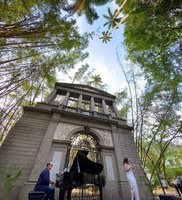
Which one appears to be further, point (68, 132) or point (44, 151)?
point (68, 132)

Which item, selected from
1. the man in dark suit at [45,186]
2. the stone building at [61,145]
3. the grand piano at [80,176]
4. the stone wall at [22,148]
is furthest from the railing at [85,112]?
the man in dark suit at [45,186]

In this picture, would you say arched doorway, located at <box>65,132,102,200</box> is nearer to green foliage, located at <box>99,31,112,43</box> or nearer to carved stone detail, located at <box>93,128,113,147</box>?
carved stone detail, located at <box>93,128,113,147</box>

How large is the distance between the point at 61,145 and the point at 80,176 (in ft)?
9.27

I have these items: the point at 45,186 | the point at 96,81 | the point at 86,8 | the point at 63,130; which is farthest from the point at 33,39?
the point at 96,81

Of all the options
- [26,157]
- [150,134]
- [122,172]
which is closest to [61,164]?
[26,157]

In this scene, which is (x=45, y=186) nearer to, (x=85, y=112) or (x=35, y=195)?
(x=35, y=195)

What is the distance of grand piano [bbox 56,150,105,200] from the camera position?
4.63m

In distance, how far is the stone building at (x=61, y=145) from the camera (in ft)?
19.7

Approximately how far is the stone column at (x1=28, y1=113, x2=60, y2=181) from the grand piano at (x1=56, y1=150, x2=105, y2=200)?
4.68 feet

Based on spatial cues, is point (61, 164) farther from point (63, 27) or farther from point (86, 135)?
point (63, 27)

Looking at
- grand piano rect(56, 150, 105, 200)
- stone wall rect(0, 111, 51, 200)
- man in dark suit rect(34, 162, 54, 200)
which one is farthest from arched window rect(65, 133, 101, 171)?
man in dark suit rect(34, 162, 54, 200)

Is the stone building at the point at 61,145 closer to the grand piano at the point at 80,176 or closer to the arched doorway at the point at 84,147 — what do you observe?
the arched doorway at the point at 84,147

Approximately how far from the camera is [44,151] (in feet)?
22.1

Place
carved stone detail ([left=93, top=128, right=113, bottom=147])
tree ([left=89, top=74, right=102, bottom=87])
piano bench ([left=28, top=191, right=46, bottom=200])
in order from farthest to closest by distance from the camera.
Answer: tree ([left=89, top=74, right=102, bottom=87]) → carved stone detail ([left=93, top=128, right=113, bottom=147]) → piano bench ([left=28, top=191, right=46, bottom=200])
